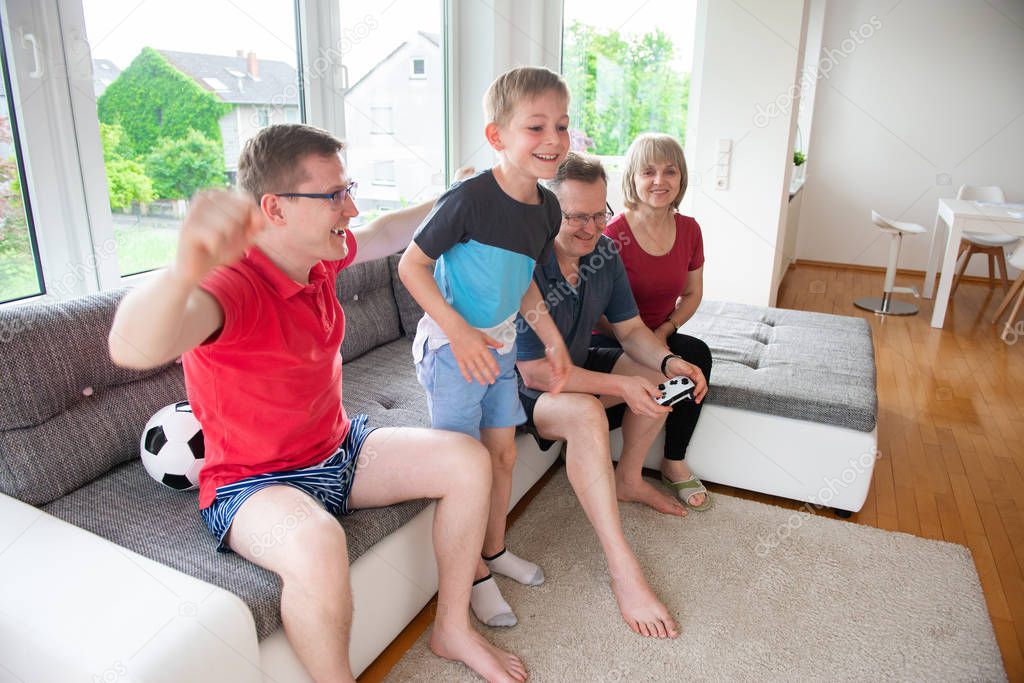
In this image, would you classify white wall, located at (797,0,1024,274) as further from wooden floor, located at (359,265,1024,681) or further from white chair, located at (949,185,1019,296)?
wooden floor, located at (359,265,1024,681)

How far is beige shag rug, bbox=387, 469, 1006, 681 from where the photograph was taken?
161 centimetres

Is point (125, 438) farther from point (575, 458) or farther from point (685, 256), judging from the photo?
point (685, 256)

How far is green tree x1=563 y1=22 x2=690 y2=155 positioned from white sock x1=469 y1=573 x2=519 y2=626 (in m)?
3.16

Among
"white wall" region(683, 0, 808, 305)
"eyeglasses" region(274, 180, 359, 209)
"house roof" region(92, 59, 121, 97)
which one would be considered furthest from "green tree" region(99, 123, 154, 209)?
"white wall" region(683, 0, 808, 305)

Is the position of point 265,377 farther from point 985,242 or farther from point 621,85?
point 985,242

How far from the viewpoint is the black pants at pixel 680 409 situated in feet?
7.38

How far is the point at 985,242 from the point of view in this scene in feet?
16.5

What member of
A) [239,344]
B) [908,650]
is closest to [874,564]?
[908,650]

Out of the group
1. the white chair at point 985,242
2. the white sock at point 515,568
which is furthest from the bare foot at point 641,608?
the white chair at point 985,242

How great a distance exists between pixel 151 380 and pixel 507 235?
921 millimetres

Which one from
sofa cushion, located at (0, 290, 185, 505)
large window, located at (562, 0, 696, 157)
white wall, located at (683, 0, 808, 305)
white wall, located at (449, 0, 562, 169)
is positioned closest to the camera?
sofa cushion, located at (0, 290, 185, 505)

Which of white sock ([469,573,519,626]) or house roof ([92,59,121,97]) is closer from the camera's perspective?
white sock ([469,573,519,626])

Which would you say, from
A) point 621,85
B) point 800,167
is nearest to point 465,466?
point 621,85

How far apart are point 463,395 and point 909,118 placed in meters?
5.69
